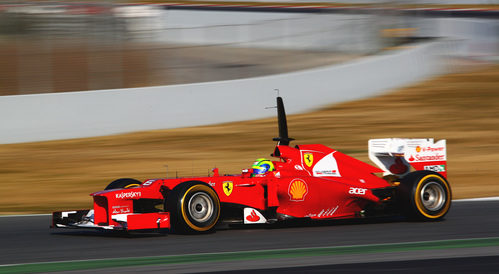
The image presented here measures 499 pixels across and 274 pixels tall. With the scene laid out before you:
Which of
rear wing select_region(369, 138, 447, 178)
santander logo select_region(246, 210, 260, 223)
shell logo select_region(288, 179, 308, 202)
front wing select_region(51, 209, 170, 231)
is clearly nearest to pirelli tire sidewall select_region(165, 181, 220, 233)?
front wing select_region(51, 209, 170, 231)

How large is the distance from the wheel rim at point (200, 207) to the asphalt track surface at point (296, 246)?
19cm

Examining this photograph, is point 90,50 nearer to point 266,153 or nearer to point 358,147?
point 266,153

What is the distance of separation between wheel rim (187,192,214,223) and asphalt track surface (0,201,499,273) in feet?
0.63

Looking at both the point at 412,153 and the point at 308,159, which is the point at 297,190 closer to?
the point at 308,159

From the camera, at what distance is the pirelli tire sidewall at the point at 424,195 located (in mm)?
8555

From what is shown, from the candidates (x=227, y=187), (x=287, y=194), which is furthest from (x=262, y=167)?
(x=227, y=187)

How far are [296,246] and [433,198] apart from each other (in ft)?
7.61

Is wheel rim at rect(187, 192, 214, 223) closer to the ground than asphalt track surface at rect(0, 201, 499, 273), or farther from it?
farther from it

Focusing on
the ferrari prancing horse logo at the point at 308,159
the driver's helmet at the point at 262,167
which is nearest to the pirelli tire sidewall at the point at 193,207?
the driver's helmet at the point at 262,167

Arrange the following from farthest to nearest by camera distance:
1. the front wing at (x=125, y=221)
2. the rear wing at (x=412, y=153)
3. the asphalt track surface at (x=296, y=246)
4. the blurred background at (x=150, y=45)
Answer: the blurred background at (x=150, y=45) → the rear wing at (x=412, y=153) → the front wing at (x=125, y=221) → the asphalt track surface at (x=296, y=246)

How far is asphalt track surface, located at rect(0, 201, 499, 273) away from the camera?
20.2ft

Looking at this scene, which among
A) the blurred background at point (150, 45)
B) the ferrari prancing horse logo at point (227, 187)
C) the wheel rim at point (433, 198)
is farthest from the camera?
the blurred background at point (150, 45)

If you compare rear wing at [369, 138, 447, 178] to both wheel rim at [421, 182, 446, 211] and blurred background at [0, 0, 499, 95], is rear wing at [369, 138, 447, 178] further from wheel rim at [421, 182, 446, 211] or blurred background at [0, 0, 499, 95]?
blurred background at [0, 0, 499, 95]

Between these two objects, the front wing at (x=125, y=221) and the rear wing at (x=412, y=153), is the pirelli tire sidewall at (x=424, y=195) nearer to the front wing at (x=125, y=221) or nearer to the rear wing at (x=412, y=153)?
the rear wing at (x=412, y=153)
